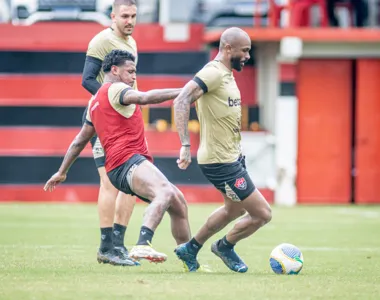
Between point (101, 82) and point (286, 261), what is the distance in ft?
8.59

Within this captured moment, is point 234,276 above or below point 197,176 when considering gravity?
above

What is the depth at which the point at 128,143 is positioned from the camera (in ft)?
31.7

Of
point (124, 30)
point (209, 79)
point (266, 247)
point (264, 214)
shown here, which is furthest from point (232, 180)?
point (266, 247)

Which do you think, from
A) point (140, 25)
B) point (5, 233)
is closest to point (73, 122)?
point (140, 25)

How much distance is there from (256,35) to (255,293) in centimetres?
1573

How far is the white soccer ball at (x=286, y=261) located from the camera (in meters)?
9.77

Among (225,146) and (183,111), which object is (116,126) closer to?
(183,111)

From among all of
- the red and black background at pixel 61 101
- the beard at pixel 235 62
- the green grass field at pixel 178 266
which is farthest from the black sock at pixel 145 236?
the red and black background at pixel 61 101

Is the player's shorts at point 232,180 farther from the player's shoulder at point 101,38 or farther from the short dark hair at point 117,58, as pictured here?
the player's shoulder at point 101,38

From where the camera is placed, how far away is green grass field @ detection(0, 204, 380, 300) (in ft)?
26.6

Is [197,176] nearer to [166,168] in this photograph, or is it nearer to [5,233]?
[166,168]

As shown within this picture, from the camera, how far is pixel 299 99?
964 inches

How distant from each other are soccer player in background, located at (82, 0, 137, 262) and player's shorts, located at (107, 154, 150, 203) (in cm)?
92

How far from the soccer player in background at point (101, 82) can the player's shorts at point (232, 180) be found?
3.57ft
